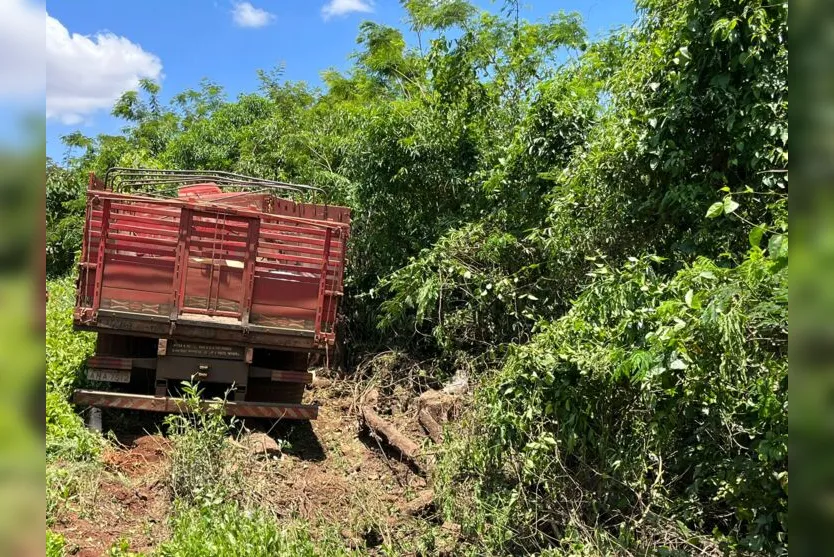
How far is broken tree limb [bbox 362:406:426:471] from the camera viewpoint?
236 inches

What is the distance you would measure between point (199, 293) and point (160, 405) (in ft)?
3.56

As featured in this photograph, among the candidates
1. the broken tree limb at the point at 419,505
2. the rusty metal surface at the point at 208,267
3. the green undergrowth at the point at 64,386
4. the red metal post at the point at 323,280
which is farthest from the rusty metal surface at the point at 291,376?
the broken tree limb at the point at 419,505

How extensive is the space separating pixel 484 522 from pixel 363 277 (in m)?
5.37

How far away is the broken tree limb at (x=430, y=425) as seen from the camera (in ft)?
20.7

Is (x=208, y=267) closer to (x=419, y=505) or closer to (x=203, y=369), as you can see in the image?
(x=203, y=369)

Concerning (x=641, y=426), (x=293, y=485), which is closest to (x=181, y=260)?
(x=293, y=485)

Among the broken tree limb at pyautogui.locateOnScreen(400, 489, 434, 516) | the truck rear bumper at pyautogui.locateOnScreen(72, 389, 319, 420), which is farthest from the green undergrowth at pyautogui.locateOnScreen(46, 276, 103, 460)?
the broken tree limb at pyautogui.locateOnScreen(400, 489, 434, 516)

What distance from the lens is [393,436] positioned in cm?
641

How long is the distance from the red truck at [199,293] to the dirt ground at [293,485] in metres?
0.44

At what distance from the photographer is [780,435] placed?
2.57 m

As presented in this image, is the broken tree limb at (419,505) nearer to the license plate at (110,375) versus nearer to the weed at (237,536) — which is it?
the weed at (237,536)
